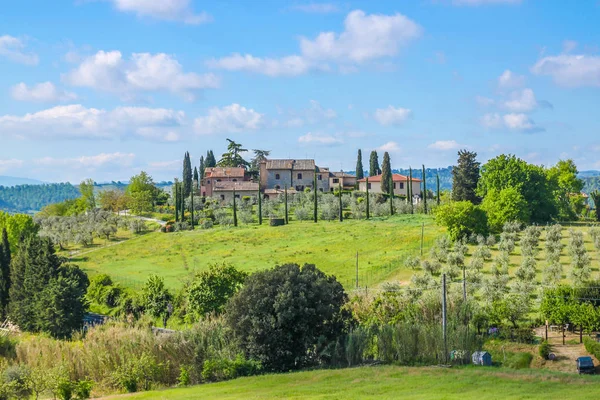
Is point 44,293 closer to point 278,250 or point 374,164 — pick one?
point 278,250

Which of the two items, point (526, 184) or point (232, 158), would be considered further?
point (232, 158)

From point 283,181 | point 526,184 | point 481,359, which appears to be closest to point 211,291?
point 481,359

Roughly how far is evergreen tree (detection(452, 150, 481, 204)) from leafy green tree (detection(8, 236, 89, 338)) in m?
40.9

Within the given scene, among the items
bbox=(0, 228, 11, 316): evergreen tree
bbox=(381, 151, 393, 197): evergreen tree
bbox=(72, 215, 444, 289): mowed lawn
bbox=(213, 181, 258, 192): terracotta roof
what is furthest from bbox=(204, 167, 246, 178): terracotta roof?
bbox=(0, 228, 11, 316): evergreen tree

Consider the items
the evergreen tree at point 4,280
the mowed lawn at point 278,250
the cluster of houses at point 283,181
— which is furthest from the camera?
the cluster of houses at point 283,181

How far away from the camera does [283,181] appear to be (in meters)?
98.6

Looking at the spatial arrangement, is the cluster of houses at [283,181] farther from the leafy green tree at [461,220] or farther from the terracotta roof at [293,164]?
the leafy green tree at [461,220]

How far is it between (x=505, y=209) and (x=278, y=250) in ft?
65.0

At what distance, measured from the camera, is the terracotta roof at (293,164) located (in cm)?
9862

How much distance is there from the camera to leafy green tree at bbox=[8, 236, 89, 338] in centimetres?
3475

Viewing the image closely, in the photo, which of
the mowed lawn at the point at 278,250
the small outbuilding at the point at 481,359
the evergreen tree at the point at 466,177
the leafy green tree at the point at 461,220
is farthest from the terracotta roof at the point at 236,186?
the small outbuilding at the point at 481,359

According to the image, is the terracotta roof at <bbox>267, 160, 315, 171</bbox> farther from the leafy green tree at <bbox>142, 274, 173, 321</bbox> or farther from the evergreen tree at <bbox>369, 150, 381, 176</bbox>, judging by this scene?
the leafy green tree at <bbox>142, 274, 173, 321</bbox>

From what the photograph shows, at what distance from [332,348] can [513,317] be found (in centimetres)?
1039

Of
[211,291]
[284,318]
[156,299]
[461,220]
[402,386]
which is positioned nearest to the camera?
[402,386]
